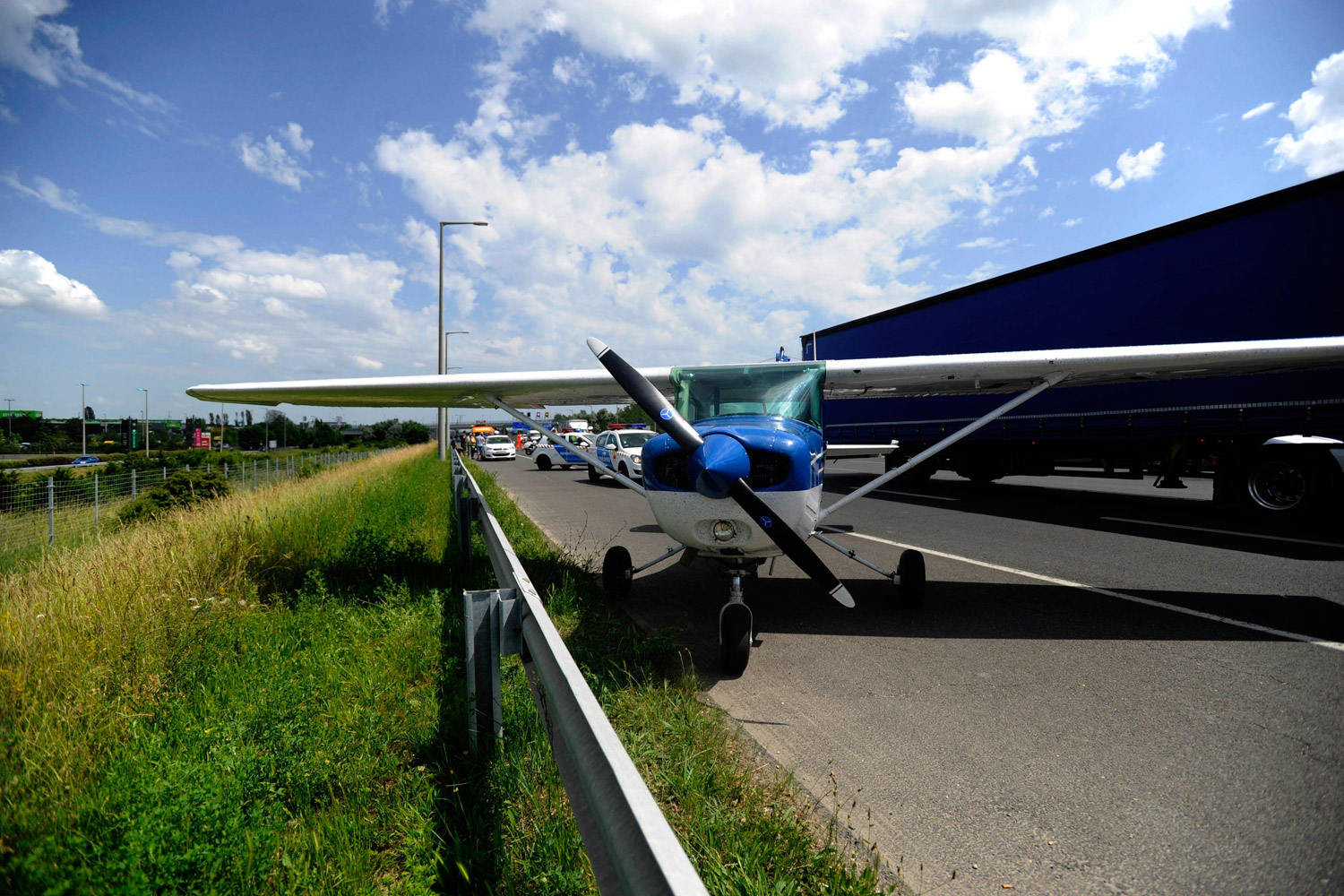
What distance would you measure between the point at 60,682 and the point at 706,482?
11.0 feet

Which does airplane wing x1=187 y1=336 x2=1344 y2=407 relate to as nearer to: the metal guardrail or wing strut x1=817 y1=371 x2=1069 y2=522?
wing strut x1=817 y1=371 x2=1069 y2=522

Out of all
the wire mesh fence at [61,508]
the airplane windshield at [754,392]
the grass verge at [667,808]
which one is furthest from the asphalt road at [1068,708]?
the wire mesh fence at [61,508]

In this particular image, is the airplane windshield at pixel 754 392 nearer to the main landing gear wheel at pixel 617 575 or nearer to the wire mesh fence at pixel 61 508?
the main landing gear wheel at pixel 617 575

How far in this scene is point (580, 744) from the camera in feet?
4.45

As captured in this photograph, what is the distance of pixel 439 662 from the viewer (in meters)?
3.61

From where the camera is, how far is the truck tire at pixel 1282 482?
8.16 m

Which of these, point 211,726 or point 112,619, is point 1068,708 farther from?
point 112,619

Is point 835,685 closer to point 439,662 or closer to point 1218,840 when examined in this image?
point 1218,840

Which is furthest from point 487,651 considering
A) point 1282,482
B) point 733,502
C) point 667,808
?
point 1282,482

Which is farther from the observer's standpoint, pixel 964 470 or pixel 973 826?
pixel 964 470

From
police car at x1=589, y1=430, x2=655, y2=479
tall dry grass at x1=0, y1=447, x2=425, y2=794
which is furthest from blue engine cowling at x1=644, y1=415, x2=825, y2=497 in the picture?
police car at x1=589, y1=430, x2=655, y2=479

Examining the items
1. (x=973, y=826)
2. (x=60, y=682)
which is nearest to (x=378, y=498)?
(x=60, y=682)

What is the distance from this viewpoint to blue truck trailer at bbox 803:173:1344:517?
7930mm

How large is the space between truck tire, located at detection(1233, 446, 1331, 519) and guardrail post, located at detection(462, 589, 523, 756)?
10828 millimetres
